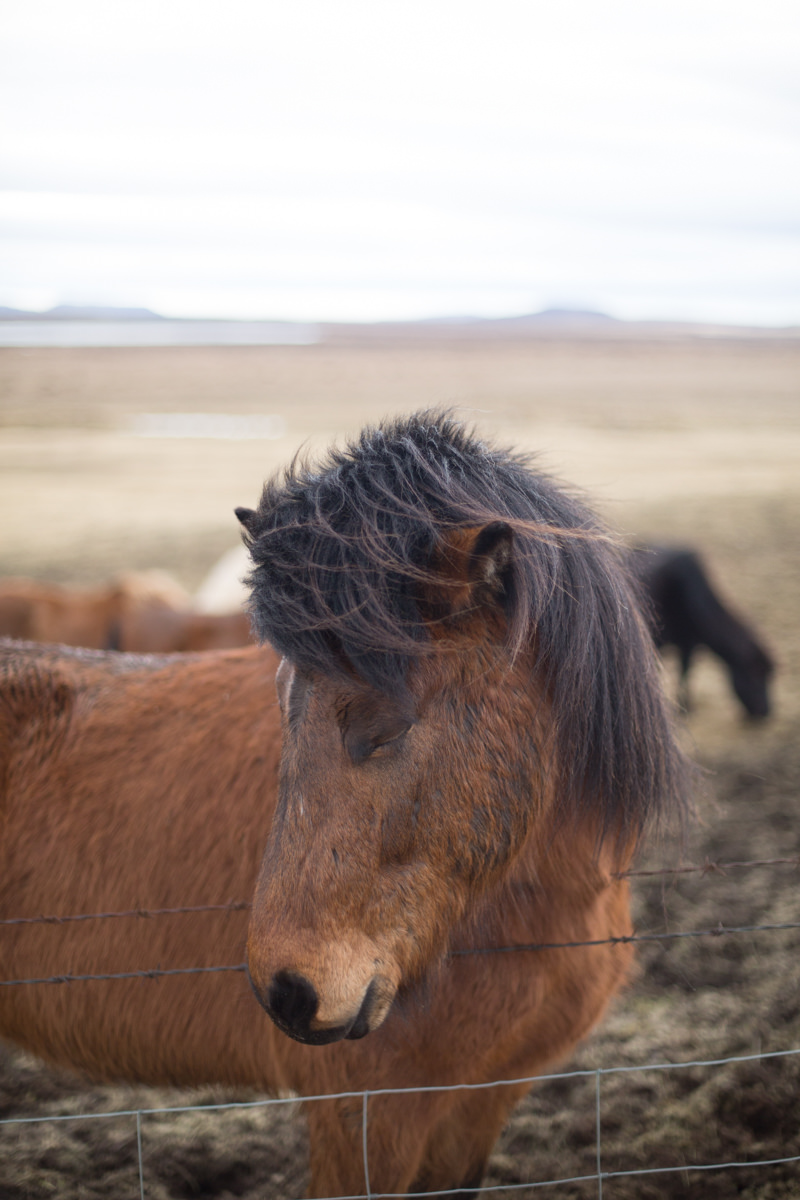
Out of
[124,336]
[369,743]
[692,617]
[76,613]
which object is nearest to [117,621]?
[76,613]

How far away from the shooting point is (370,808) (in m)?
1.53

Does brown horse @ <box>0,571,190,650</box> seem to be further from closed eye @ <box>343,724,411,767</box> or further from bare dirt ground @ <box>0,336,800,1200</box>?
closed eye @ <box>343,724,411,767</box>

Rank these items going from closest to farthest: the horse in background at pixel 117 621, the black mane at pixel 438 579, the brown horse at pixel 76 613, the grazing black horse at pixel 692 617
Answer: the black mane at pixel 438 579
the horse in background at pixel 117 621
the brown horse at pixel 76 613
the grazing black horse at pixel 692 617

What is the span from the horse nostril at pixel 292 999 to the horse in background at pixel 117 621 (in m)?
5.37

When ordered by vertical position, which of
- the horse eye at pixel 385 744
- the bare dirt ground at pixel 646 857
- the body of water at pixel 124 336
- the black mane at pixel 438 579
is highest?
the body of water at pixel 124 336

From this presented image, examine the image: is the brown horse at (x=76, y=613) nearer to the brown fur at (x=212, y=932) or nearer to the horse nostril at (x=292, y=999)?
the brown fur at (x=212, y=932)

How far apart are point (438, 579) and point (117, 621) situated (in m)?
6.35

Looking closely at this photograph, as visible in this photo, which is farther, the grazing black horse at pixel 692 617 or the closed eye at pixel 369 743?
the grazing black horse at pixel 692 617

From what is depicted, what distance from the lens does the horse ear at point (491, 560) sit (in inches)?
59.4

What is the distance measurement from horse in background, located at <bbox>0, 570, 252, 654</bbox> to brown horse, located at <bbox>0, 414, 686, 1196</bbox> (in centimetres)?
429

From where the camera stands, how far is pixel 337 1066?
6.50 feet

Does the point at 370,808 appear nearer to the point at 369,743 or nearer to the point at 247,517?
the point at 369,743

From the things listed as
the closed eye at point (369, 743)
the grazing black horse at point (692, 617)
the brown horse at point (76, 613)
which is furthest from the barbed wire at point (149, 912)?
the grazing black horse at point (692, 617)

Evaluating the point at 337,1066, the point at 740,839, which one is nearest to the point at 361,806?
the point at 337,1066
